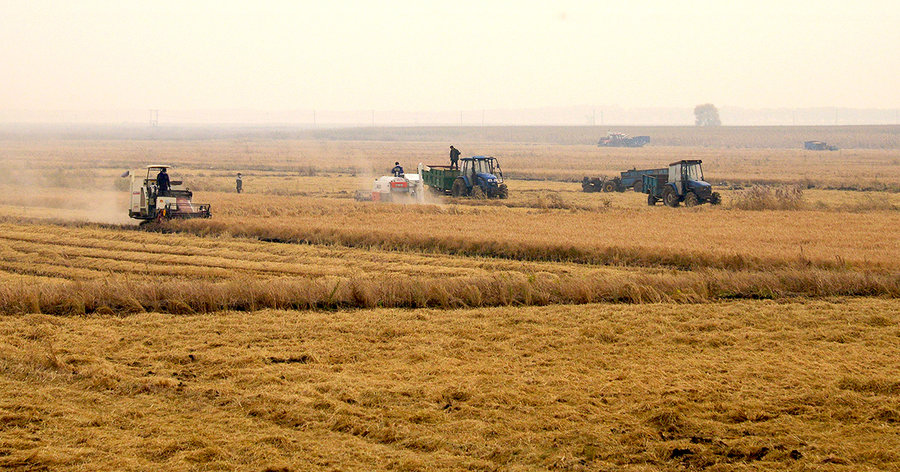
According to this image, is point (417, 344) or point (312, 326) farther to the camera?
point (312, 326)

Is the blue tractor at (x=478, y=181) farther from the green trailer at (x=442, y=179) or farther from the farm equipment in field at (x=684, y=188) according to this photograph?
the farm equipment in field at (x=684, y=188)

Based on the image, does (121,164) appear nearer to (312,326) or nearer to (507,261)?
(507,261)

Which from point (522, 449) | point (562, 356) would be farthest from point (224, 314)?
point (522, 449)

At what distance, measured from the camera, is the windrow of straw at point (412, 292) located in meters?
14.0

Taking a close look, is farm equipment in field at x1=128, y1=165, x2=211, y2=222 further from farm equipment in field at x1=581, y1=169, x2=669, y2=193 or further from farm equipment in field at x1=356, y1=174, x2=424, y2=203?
farm equipment in field at x1=581, y1=169, x2=669, y2=193

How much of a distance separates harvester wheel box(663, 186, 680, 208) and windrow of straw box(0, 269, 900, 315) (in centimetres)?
1969

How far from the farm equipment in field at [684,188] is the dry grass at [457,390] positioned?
71.3 ft

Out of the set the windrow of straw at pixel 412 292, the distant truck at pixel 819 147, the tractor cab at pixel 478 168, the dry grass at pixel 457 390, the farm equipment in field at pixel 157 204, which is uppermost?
the distant truck at pixel 819 147

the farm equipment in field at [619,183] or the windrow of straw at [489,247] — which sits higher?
the farm equipment in field at [619,183]

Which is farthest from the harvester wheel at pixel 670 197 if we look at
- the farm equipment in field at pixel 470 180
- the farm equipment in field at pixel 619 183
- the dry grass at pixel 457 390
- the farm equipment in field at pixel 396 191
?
the dry grass at pixel 457 390

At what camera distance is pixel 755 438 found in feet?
27.2

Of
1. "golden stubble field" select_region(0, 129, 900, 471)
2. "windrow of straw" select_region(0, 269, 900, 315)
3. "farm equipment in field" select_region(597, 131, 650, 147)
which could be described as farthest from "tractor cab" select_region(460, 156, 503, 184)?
"farm equipment in field" select_region(597, 131, 650, 147)

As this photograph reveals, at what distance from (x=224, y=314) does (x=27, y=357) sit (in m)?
3.50

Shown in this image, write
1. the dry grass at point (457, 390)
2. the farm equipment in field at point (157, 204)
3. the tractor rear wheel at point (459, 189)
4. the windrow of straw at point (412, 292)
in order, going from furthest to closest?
the tractor rear wheel at point (459, 189), the farm equipment in field at point (157, 204), the windrow of straw at point (412, 292), the dry grass at point (457, 390)
